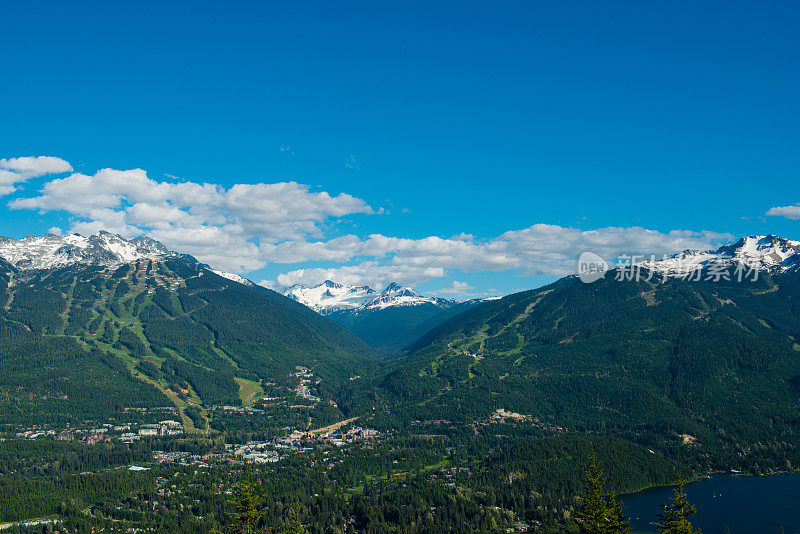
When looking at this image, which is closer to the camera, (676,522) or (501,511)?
(676,522)

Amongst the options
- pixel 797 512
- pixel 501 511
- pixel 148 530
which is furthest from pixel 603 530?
pixel 797 512

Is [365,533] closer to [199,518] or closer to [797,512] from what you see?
[199,518]

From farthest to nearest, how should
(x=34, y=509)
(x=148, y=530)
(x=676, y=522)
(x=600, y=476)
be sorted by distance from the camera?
(x=34, y=509), (x=148, y=530), (x=600, y=476), (x=676, y=522)

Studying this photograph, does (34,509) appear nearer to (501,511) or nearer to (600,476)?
(501,511)

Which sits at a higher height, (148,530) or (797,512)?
(797,512)

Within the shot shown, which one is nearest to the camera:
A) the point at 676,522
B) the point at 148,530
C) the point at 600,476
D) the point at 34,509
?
the point at 676,522

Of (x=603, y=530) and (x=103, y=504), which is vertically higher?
(x=603, y=530)

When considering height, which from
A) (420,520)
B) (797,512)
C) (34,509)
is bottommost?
(34,509)

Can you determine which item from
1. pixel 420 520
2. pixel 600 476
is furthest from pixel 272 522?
pixel 600 476

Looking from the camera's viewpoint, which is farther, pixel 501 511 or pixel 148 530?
pixel 501 511
